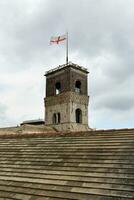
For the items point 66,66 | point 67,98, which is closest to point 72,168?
point 67,98

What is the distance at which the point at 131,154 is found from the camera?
282 inches

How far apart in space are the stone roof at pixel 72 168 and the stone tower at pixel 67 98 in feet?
126

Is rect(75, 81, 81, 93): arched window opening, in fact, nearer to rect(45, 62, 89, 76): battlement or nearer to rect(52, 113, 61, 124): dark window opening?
rect(45, 62, 89, 76): battlement

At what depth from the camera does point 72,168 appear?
24.6 ft

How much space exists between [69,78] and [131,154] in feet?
138

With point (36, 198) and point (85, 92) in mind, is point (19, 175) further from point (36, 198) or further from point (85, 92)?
point (85, 92)

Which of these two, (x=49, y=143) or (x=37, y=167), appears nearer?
(x=37, y=167)

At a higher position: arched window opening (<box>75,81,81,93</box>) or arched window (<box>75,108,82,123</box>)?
arched window opening (<box>75,81,81,93</box>)

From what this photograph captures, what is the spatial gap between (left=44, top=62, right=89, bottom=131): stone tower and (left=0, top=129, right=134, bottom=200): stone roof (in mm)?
38277

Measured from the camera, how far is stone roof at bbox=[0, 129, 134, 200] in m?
6.32

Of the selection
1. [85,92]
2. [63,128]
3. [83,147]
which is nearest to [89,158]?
[83,147]

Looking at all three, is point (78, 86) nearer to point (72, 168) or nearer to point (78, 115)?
point (78, 115)

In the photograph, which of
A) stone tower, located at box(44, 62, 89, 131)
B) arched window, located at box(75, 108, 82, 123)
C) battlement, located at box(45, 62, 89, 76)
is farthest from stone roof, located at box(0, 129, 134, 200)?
arched window, located at box(75, 108, 82, 123)

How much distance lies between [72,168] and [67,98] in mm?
41357
